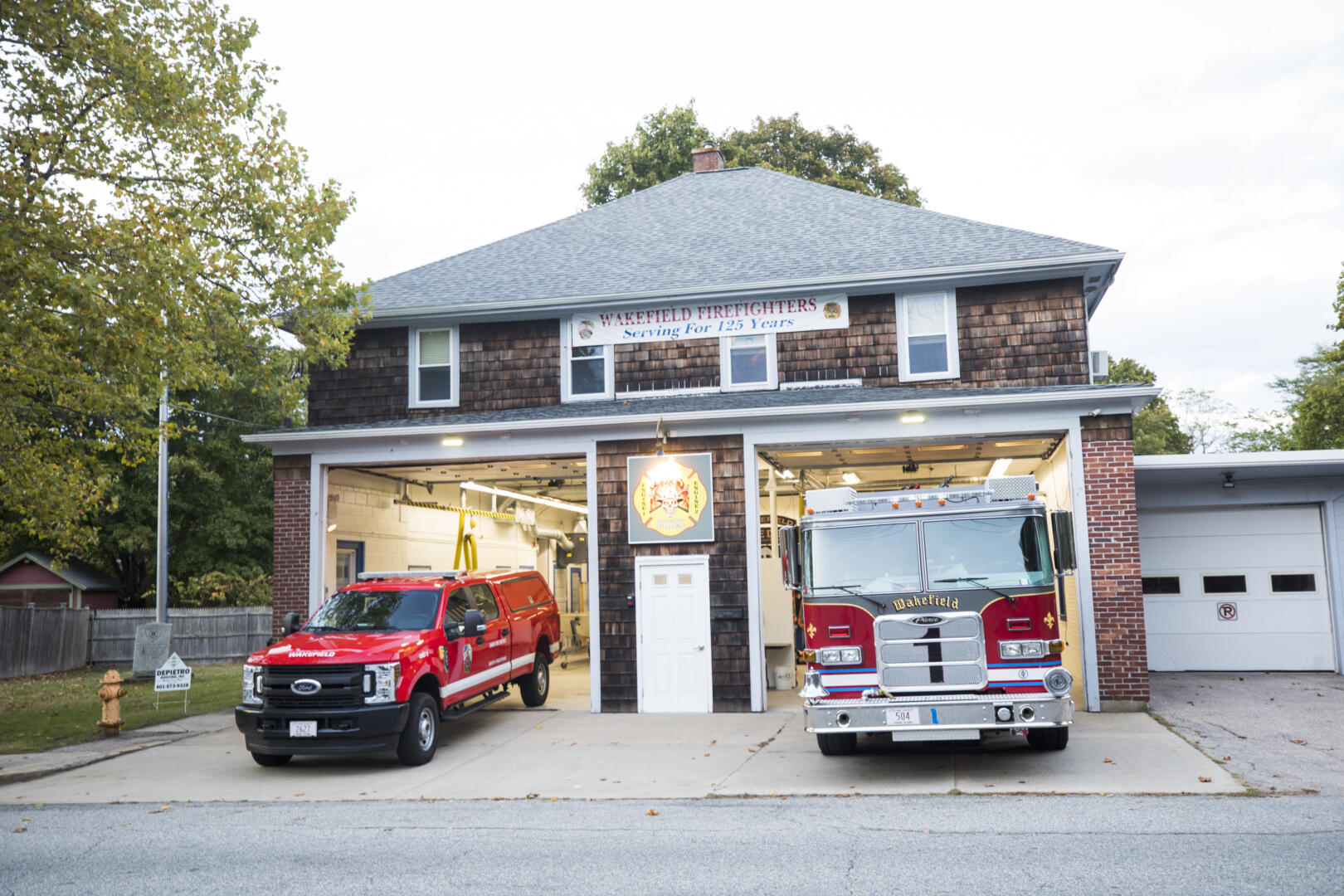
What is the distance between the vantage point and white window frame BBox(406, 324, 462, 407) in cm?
1703

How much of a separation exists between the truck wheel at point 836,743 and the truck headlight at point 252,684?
5912mm

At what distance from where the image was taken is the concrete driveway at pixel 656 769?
374 inches

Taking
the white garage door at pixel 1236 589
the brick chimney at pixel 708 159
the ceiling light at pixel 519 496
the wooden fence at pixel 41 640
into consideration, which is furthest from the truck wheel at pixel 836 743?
the wooden fence at pixel 41 640

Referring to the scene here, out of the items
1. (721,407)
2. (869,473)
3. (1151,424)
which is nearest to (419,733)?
(721,407)

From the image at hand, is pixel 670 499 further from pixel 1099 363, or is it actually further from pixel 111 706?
pixel 111 706

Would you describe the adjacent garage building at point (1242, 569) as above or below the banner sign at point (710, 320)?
below

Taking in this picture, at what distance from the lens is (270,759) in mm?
11516

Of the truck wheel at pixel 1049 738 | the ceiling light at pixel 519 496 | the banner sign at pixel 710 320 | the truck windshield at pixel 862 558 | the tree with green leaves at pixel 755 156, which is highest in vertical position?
the tree with green leaves at pixel 755 156

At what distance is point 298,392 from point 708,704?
28.8ft

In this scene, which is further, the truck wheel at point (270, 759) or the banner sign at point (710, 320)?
the banner sign at point (710, 320)

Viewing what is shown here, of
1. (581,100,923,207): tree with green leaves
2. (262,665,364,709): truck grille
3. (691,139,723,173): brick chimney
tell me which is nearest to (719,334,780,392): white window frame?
(262,665,364,709): truck grille

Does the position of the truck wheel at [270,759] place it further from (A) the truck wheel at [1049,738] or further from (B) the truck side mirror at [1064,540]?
(B) the truck side mirror at [1064,540]

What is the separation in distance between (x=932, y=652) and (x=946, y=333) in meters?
7.21

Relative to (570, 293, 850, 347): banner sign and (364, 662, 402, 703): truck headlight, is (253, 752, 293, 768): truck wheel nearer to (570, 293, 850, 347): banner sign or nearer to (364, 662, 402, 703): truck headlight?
(364, 662, 402, 703): truck headlight
